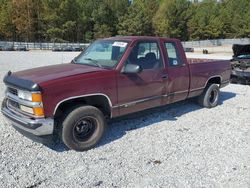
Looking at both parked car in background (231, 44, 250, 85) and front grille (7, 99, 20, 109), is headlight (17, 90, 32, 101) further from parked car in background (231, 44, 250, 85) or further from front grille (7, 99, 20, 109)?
parked car in background (231, 44, 250, 85)

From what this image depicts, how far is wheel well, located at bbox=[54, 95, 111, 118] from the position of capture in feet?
15.4

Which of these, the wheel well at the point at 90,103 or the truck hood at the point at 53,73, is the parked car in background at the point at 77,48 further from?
the wheel well at the point at 90,103

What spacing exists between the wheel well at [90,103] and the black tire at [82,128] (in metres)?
0.17

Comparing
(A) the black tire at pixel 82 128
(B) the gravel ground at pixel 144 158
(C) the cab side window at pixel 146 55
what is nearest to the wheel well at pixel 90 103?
(A) the black tire at pixel 82 128

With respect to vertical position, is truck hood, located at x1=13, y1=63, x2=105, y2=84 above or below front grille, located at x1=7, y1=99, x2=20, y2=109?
above

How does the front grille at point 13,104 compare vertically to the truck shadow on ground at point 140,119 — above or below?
above

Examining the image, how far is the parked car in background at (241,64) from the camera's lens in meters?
10.5

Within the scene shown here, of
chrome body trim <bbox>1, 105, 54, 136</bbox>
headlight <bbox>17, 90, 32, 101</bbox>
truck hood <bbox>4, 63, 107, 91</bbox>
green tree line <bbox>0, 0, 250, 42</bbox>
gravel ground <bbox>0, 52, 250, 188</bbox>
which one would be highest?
green tree line <bbox>0, 0, 250, 42</bbox>

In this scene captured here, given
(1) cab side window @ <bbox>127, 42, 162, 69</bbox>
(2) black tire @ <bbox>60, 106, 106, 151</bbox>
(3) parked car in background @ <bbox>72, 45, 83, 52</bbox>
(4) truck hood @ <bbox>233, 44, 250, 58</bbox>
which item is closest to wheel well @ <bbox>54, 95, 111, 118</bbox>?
(2) black tire @ <bbox>60, 106, 106, 151</bbox>

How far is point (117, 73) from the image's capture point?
502 centimetres

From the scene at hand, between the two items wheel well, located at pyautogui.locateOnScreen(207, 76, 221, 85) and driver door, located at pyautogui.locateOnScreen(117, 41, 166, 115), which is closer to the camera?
driver door, located at pyautogui.locateOnScreen(117, 41, 166, 115)

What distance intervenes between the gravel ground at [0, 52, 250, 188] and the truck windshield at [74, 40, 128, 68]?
1437mm

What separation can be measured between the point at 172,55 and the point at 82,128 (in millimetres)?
2704

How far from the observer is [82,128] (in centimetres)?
486
